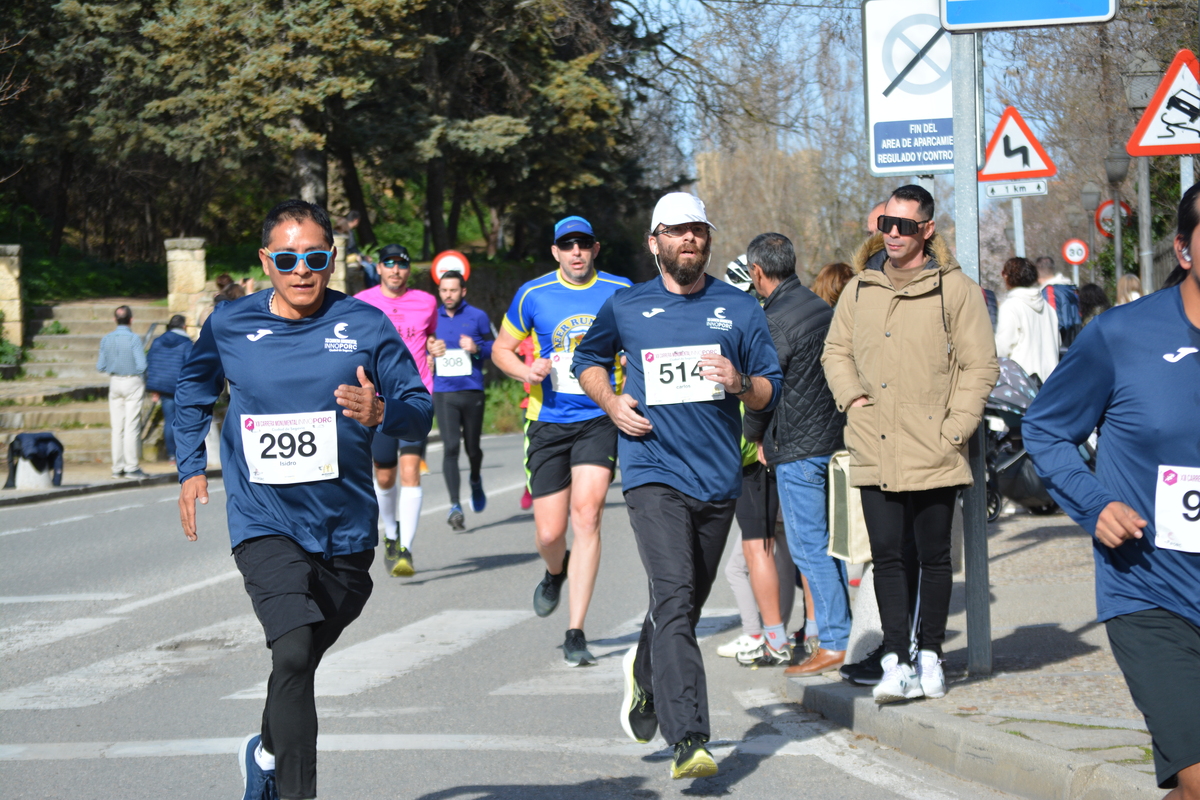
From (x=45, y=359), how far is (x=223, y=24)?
6.95m

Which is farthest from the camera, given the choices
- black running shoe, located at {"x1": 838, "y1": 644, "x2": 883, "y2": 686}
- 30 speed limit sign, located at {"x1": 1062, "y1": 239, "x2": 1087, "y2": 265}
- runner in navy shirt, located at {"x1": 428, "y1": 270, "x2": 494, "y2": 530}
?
30 speed limit sign, located at {"x1": 1062, "y1": 239, "x2": 1087, "y2": 265}

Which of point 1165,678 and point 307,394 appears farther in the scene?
point 307,394

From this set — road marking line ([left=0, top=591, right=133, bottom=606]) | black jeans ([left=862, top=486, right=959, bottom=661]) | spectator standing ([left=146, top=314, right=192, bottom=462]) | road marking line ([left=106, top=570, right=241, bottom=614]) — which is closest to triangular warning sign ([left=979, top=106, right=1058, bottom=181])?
black jeans ([left=862, top=486, right=959, bottom=661])

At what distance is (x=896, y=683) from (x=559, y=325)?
9.13ft

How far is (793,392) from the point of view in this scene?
685cm

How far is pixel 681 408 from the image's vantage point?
5383mm

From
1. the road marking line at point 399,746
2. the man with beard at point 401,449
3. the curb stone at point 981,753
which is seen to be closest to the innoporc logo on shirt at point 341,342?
the road marking line at point 399,746

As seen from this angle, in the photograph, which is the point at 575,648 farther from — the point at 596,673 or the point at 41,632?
the point at 41,632

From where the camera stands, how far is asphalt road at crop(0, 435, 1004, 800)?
5258mm

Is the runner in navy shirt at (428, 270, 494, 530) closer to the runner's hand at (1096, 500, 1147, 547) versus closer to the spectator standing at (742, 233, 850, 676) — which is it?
the spectator standing at (742, 233, 850, 676)

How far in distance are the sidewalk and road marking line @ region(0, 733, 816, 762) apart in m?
0.50

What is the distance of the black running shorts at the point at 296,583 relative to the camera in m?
4.18

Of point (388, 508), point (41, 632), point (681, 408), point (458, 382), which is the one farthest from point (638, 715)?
point (458, 382)

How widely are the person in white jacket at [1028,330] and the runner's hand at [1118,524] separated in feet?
29.6
